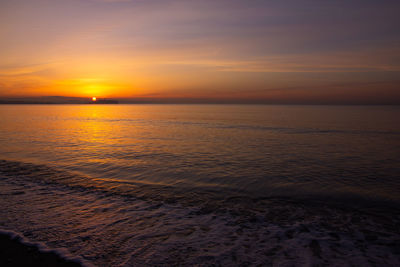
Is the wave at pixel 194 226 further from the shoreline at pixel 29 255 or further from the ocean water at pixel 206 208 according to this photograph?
the shoreline at pixel 29 255

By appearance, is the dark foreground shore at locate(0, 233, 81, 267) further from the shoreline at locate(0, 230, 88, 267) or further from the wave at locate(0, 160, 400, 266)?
the wave at locate(0, 160, 400, 266)

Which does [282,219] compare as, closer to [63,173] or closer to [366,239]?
[366,239]

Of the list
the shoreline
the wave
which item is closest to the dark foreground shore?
the shoreline

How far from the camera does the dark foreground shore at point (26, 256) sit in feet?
18.4

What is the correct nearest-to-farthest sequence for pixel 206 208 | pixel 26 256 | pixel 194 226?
pixel 26 256 < pixel 194 226 < pixel 206 208

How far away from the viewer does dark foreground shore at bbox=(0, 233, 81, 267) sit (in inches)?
221

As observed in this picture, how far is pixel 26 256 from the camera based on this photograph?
5875 mm

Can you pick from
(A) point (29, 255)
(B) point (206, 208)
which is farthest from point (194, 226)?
(A) point (29, 255)

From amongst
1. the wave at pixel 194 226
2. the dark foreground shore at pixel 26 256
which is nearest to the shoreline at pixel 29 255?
the dark foreground shore at pixel 26 256

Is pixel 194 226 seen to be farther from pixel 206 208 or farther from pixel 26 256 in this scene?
pixel 26 256

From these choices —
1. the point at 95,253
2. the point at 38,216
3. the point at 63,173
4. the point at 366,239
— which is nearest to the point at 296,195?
the point at 366,239

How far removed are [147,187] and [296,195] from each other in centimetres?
772

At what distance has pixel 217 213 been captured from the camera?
9.48 meters

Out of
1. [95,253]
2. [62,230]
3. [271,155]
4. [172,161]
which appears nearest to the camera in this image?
[95,253]
